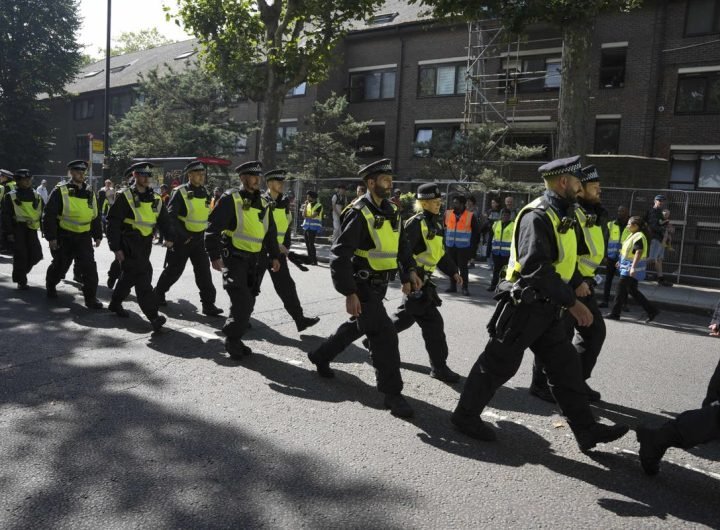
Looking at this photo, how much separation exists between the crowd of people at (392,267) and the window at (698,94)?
14.3m

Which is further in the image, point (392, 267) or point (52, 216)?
point (52, 216)

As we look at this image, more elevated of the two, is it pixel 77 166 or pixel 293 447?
pixel 77 166

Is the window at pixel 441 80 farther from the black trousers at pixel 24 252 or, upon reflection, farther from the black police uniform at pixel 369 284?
the black police uniform at pixel 369 284

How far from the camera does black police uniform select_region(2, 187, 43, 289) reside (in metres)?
9.19

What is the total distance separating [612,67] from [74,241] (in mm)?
20331

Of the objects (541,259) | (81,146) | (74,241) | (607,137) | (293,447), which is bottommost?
(293,447)

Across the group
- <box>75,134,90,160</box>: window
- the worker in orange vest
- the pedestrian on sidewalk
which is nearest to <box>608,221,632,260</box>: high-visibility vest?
the pedestrian on sidewalk

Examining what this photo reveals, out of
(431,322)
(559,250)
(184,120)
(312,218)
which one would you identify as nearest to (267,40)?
(312,218)

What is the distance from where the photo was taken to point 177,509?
9.80 ft

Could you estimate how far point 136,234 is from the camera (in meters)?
7.11

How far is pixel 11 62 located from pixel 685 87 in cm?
3559

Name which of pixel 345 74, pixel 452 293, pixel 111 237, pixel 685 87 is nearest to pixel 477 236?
pixel 452 293

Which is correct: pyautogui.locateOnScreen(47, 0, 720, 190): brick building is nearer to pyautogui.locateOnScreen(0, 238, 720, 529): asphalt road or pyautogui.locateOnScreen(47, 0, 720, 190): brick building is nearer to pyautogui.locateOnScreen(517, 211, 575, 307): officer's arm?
pyautogui.locateOnScreen(0, 238, 720, 529): asphalt road

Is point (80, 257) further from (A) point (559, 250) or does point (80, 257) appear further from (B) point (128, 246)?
(A) point (559, 250)
